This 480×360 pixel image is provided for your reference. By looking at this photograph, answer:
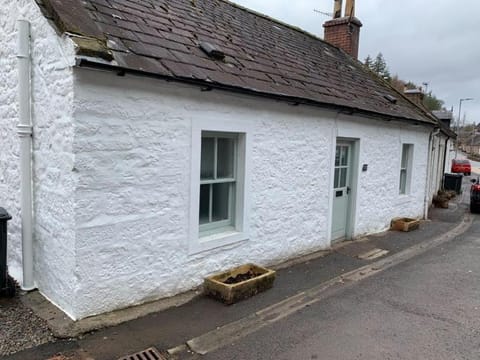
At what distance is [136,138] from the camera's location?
14.5 ft

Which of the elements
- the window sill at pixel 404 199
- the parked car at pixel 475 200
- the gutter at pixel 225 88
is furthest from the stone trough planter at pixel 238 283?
the parked car at pixel 475 200

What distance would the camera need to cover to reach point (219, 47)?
6305 mm

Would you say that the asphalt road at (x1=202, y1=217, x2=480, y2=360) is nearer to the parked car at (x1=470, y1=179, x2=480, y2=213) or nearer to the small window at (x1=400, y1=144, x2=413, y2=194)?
the small window at (x1=400, y1=144, x2=413, y2=194)

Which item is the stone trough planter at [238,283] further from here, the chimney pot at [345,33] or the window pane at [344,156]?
the chimney pot at [345,33]

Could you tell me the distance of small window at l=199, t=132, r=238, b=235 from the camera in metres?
5.46

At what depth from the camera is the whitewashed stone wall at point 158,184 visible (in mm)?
4066

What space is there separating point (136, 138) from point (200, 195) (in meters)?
1.40

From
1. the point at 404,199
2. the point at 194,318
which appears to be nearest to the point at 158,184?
the point at 194,318

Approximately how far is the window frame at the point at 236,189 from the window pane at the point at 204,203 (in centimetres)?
19

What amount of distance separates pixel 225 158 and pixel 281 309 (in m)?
2.36

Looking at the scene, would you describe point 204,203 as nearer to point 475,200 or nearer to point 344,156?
point 344,156

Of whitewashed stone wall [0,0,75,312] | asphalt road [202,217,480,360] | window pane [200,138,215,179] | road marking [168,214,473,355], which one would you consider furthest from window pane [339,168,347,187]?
whitewashed stone wall [0,0,75,312]

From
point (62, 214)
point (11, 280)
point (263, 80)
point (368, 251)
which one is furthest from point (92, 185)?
point (368, 251)

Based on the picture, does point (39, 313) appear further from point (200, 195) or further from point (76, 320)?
point (200, 195)
